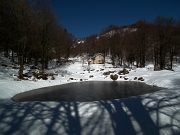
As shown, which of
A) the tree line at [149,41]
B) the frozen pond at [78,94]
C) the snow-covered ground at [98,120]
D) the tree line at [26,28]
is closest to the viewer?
the snow-covered ground at [98,120]

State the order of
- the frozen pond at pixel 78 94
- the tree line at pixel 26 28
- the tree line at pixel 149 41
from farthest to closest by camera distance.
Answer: the tree line at pixel 149 41, the tree line at pixel 26 28, the frozen pond at pixel 78 94

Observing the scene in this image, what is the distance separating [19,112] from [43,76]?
1320cm

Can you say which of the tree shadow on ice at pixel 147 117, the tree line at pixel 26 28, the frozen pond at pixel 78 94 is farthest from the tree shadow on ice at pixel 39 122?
the tree line at pixel 26 28

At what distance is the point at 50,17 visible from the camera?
2244cm

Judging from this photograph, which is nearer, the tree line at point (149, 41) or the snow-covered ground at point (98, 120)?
the snow-covered ground at point (98, 120)

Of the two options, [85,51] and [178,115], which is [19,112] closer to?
[178,115]

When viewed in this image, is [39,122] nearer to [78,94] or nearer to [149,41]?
[78,94]

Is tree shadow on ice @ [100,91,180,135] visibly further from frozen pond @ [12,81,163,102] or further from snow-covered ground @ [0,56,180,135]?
frozen pond @ [12,81,163,102]

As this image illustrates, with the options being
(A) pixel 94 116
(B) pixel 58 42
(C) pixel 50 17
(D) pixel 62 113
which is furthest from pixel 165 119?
(B) pixel 58 42

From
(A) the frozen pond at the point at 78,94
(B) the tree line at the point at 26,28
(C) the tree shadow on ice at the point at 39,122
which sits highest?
(B) the tree line at the point at 26,28

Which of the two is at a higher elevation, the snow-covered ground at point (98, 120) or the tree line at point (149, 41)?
the tree line at point (149, 41)

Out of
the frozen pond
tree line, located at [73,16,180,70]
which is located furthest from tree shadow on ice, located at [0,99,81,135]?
tree line, located at [73,16,180,70]

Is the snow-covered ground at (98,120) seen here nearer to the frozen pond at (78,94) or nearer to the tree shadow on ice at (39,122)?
Result: the tree shadow on ice at (39,122)

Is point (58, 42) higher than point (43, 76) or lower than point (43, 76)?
higher
